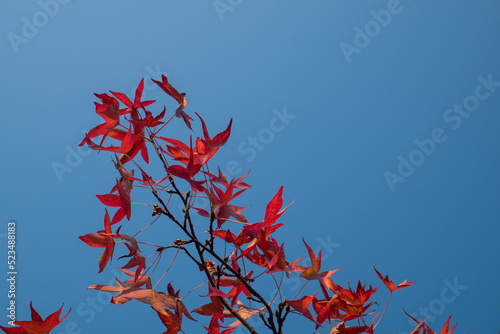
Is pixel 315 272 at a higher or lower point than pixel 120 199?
lower

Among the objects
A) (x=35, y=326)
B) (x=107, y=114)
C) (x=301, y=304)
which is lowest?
(x=301, y=304)

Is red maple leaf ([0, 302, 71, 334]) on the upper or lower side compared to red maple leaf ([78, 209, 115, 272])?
lower

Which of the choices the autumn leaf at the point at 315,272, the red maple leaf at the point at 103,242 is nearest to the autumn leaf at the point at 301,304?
the autumn leaf at the point at 315,272

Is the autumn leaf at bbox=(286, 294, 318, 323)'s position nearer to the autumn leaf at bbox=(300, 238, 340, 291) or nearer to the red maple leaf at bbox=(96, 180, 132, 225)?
the autumn leaf at bbox=(300, 238, 340, 291)

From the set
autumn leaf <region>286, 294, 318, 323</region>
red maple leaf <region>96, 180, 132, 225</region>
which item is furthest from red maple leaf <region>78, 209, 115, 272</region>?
autumn leaf <region>286, 294, 318, 323</region>

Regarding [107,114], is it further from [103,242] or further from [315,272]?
[315,272]

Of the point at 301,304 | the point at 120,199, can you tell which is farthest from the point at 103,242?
the point at 301,304

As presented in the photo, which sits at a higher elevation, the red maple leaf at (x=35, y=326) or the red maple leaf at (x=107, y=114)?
the red maple leaf at (x=107, y=114)

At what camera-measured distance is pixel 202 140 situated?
1.79ft

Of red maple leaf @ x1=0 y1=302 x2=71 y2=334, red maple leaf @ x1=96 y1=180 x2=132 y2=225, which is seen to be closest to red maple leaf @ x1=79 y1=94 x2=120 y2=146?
red maple leaf @ x1=96 y1=180 x2=132 y2=225

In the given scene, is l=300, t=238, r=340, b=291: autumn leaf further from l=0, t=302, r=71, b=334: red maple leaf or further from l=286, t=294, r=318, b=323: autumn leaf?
l=0, t=302, r=71, b=334: red maple leaf

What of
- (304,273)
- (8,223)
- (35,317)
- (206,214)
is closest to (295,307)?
(304,273)

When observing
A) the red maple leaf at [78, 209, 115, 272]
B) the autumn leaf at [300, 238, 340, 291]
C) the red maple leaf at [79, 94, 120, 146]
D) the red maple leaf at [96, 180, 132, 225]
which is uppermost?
the red maple leaf at [79, 94, 120, 146]

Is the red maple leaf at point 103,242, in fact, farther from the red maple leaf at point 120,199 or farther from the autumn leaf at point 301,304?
the autumn leaf at point 301,304
